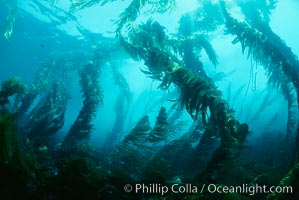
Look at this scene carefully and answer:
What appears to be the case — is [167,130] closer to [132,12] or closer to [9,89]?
[9,89]

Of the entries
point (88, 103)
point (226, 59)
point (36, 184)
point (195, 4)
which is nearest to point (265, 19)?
point (195, 4)

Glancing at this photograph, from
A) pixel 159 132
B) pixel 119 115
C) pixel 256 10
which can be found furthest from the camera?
pixel 119 115

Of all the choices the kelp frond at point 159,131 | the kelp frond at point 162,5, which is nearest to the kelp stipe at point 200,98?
the kelp frond at point 159,131

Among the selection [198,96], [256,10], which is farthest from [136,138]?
[256,10]

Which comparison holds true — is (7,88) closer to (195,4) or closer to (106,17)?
(195,4)

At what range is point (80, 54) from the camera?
90.9ft

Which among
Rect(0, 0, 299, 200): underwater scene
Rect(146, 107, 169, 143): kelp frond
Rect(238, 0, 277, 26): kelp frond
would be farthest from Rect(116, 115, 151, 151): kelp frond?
Rect(238, 0, 277, 26): kelp frond

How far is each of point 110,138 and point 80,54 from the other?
47.2 feet

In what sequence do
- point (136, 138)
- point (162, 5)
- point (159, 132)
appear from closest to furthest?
1. point (159, 132)
2. point (136, 138)
3. point (162, 5)

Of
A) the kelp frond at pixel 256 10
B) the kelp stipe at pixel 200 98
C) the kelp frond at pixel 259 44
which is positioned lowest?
the kelp stipe at pixel 200 98

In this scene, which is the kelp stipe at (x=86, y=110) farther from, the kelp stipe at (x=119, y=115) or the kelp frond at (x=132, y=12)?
the kelp stipe at (x=119, y=115)

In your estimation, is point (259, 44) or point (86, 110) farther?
point (86, 110)

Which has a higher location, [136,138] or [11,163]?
[136,138]

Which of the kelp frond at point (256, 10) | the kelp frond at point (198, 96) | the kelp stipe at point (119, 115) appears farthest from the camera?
the kelp stipe at point (119, 115)
